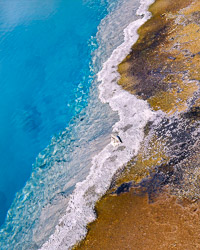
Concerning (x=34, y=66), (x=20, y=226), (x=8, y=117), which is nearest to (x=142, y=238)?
(x=20, y=226)

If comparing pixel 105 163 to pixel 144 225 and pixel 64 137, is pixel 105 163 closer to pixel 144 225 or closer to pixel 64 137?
pixel 144 225

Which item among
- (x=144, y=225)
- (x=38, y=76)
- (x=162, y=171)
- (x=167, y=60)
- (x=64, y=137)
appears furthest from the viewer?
(x=38, y=76)

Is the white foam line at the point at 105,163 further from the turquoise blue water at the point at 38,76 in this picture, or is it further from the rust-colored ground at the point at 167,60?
the turquoise blue water at the point at 38,76

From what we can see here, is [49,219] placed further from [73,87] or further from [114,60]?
[114,60]

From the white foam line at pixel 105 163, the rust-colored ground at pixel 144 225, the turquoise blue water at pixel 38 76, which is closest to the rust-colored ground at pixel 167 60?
the white foam line at pixel 105 163

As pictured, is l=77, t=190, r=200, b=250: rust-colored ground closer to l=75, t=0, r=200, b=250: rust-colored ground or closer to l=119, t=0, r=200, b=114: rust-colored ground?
l=75, t=0, r=200, b=250: rust-colored ground

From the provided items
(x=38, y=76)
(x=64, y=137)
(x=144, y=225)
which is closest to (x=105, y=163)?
(x=144, y=225)
